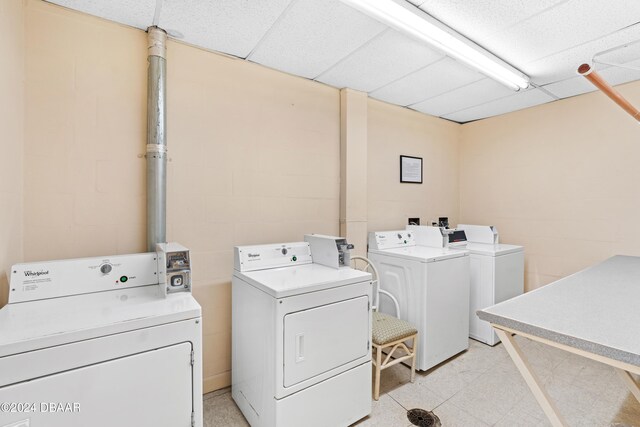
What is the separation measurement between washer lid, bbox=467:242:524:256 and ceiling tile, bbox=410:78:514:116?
156 centimetres

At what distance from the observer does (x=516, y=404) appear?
6.97ft

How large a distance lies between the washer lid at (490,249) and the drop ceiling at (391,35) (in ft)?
5.19

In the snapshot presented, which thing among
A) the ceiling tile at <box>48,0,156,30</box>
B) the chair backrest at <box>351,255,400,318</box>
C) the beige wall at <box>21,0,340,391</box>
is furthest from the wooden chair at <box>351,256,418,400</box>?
the ceiling tile at <box>48,0,156,30</box>

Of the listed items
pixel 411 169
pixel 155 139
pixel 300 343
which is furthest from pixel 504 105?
pixel 155 139

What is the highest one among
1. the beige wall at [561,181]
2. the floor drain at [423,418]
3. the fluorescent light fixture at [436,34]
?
the fluorescent light fixture at [436,34]

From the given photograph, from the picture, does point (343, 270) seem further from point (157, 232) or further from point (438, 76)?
point (438, 76)

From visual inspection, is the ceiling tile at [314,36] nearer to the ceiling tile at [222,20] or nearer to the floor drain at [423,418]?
the ceiling tile at [222,20]

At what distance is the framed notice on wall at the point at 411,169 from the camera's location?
A: 11.5ft

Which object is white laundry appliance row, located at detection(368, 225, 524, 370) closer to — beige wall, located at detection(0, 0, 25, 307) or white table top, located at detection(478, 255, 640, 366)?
white table top, located at detection(478, 255, 640, 366)

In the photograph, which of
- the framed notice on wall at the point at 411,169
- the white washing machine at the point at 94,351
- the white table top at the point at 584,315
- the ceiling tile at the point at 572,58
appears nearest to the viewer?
the white table top at the point at 584,315

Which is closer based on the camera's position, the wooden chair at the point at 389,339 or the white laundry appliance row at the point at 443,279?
the wooden chair at the point at 389,339

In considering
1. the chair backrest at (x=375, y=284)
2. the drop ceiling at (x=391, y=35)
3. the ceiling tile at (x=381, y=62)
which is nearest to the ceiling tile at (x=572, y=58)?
the drop ceiling at (x=391, y=35)

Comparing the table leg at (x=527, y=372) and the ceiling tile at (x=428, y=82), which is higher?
the ceiling tile at (x=428, y=82)

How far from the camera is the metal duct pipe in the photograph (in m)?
1.93
